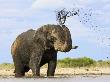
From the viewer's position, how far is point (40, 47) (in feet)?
102

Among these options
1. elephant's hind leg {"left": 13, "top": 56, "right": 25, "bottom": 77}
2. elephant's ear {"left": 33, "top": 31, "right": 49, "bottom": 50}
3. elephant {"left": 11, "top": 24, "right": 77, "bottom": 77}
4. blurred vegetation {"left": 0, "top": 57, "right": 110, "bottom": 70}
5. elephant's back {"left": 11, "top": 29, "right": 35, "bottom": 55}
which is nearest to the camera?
elephant {"left": 11, "top": 24, "right": 77, "bottom": 77}

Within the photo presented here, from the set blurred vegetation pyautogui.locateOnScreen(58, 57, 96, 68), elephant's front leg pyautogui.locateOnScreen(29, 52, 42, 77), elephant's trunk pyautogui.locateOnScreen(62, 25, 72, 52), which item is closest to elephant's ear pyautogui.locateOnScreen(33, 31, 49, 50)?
elephant's front leg pyautogui.locateOnScreen(29, 52, 42, 77)

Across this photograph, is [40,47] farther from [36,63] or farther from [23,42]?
[23,42]

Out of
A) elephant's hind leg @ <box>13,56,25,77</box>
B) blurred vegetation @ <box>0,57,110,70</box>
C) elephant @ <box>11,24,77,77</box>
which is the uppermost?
elephant @ <box>11,24,77,77</box>

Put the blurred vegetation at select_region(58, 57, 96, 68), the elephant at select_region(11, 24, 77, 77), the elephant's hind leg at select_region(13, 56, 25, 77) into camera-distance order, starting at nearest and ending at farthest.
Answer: the elephant at select_region(11, 24, 77, 77)
the elephant's hind leg at select_region(13, 56, 25, 77)
the blurred vegetation at select_region(58, 57, 96, 68)

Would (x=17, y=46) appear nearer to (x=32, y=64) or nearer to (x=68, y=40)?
(x=32, y=64)

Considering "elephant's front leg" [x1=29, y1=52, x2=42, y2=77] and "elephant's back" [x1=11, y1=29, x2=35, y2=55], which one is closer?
"elephant's front leg" [x1=29, y1=52, x2=42, y2=77]

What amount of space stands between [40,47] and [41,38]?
14.6 inches

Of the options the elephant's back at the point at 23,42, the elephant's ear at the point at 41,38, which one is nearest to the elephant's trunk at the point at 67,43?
the elephant's ear at the point at 41,38

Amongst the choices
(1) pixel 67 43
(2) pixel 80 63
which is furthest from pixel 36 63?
(2) pixel 80 63

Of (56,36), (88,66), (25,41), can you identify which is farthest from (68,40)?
(88,66)

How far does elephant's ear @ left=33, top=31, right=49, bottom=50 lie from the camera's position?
30.9 m

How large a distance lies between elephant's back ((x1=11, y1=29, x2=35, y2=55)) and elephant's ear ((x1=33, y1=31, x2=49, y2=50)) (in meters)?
0.34

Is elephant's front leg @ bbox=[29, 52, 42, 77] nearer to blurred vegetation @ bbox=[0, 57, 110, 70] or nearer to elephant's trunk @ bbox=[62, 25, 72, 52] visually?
elephant's trunk @ bbox=[62, 25, 72, 52]
